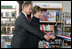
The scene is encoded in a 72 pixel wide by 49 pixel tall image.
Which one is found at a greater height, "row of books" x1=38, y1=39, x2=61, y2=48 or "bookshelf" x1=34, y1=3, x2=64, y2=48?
"bookshelf" x1=34, y1=3, x2=64, y2=48

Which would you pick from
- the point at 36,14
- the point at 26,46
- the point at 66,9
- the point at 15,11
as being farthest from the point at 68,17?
the point at 26,46

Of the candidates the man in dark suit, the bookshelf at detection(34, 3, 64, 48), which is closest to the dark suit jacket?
the man in dark suit

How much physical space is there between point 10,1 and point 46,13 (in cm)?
106

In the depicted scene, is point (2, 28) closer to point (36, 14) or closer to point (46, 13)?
point (46, 13)

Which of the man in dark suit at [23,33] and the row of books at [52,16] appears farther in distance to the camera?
the row of books at [52,16]

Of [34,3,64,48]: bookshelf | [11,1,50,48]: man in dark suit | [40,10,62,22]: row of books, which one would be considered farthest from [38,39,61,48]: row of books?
[11,1,50,48]: man in dark suit

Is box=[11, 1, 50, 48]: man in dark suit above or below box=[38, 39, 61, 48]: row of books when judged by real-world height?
above

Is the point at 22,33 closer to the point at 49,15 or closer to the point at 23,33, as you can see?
the point at 23,33

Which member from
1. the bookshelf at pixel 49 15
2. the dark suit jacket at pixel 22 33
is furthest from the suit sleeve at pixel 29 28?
the bookshelf at pixel 49 15

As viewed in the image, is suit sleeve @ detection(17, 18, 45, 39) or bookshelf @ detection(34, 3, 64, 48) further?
bookshelf @ detection(34, 3, 64, 48)

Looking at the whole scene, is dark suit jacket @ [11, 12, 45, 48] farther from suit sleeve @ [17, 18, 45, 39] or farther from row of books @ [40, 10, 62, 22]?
row of books @ [40, 10, 62, 22]

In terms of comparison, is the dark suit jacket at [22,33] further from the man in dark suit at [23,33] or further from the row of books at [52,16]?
the row of books at [52,16]

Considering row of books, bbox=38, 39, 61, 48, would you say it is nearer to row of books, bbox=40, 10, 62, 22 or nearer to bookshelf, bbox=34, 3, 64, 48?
bookshelf, bbox=34, 3, 64, 48

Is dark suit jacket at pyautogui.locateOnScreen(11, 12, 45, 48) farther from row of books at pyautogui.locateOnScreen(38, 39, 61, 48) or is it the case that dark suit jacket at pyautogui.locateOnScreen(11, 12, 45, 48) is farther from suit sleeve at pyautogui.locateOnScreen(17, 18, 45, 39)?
row of books at pyautogui.locateOnScreen(38, 39, 61, 48)
